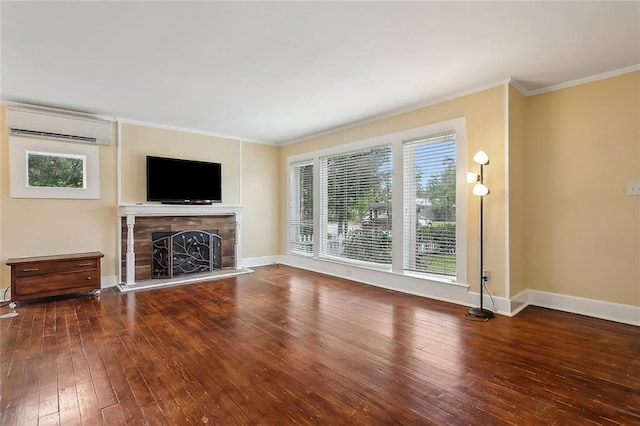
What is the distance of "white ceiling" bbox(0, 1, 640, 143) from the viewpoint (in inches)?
88.1

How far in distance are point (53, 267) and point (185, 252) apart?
1.80 meters

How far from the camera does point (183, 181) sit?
5438 millimetres

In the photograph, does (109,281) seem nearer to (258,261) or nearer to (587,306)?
(258,261)

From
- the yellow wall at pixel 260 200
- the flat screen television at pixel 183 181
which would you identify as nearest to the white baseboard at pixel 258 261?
the yellow wall at pixel 260 200

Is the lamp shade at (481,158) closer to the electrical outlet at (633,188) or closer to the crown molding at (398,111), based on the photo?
the crown molding at (398,111)

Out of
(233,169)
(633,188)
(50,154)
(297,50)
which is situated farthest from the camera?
(233,169)

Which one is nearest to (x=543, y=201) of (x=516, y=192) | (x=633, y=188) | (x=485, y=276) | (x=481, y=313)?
(x=516, y=192)

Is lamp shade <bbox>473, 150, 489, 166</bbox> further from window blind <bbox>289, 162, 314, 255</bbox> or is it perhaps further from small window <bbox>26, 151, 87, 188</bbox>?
small window <bbox>26, 151, 87, 188</bbox>

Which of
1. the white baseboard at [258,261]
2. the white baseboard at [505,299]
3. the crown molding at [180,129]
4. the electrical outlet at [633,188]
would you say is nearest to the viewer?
the electrical outlet at [633,188]

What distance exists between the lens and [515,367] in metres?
2.28

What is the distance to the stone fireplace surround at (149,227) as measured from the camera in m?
4.82

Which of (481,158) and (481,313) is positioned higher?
(481,158)

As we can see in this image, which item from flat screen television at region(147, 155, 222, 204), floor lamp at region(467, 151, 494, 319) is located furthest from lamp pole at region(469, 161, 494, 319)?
flat screen television at region(147, 155, 222, 204)

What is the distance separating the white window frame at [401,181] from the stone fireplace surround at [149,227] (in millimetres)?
1823
